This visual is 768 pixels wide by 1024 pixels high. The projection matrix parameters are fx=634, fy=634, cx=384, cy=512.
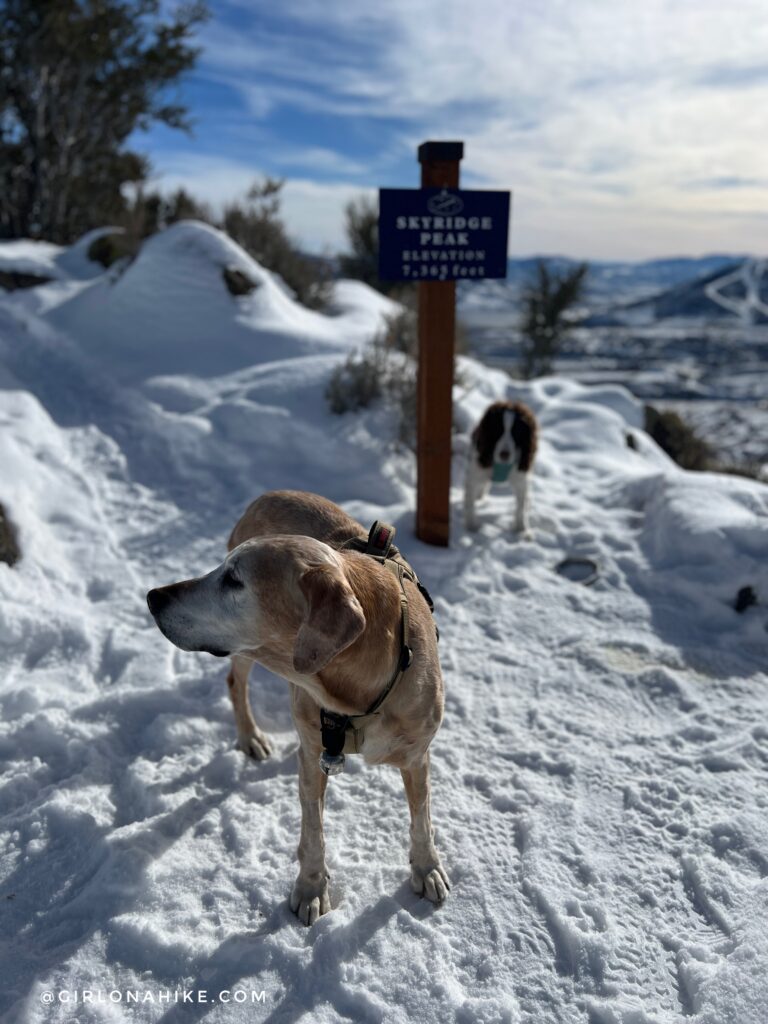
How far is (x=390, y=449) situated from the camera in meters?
6.36

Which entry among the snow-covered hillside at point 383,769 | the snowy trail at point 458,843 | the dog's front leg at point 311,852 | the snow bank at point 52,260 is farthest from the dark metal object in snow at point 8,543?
the snow bank at point 52,260

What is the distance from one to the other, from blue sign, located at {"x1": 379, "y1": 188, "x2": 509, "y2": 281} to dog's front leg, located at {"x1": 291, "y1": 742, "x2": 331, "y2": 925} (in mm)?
3390

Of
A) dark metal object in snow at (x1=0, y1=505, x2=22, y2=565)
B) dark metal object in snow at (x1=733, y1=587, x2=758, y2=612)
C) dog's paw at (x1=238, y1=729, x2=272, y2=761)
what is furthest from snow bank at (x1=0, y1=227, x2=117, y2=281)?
dark metal object in snow at (x1=733, y1=587, x2=758, y2=612)

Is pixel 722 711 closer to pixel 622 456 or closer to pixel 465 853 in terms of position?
pixel 465 853

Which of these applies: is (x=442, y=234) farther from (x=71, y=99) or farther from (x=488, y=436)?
(x=71, y=99)

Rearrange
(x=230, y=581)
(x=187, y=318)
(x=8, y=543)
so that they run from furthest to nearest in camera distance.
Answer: (x=187, y=318) → (x=8, y=543) → (x=230, y=581)

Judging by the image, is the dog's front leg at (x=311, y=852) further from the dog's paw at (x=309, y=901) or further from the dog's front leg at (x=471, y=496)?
the dog's front leg at (x=471, y=496)

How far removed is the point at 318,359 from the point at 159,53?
11546 millimetres

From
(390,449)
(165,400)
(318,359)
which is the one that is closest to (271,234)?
(318,359)

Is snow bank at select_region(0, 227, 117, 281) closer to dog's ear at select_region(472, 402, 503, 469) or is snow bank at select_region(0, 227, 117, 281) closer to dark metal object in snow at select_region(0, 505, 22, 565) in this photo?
dark metal object in snow at select_region(0, 505, 22, 565)

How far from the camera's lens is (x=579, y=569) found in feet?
16.9

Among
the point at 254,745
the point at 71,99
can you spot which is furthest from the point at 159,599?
the point at 71,99

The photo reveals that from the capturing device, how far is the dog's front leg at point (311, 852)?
235cm

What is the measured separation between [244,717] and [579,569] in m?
3.10
